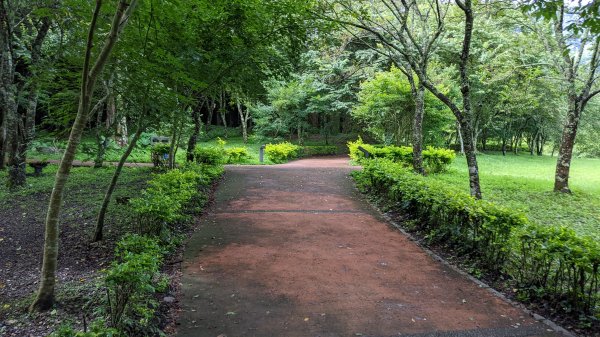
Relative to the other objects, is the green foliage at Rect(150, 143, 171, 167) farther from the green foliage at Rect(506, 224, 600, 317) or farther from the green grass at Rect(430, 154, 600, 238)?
the green foliage at Rect(506, 224, 600, 317)

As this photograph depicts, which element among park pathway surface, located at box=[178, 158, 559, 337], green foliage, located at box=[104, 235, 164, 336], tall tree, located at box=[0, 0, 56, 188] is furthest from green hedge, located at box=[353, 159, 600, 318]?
tall tree, located at box=[0, 0, 56, 188]

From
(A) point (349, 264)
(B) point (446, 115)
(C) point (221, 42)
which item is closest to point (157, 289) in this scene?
(A) point (349, 264)

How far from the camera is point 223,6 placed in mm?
7637

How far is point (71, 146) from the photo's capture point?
3.86 m

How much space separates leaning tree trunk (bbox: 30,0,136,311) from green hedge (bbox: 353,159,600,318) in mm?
4829

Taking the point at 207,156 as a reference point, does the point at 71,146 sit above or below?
above

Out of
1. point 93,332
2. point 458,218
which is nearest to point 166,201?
point 93,332

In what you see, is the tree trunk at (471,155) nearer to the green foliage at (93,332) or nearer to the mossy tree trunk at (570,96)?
the mossy tree trunk at (570,96)

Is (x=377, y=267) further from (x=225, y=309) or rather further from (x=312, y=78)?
(x=312, y=78)

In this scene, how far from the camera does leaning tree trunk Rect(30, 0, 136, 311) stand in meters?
3.72

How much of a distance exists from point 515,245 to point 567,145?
28.9 feet

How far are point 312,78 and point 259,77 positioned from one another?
1648 cm

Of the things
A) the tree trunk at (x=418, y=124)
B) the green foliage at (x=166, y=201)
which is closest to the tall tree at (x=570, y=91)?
the tree trunk at (x=418, y=124)

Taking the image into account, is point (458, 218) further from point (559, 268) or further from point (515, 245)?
point (559, 268)
